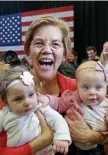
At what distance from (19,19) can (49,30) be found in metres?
6.52

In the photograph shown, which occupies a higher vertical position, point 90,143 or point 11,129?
point 11,129

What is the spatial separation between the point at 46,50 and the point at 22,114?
36 centimetres

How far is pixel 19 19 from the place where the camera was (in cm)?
794

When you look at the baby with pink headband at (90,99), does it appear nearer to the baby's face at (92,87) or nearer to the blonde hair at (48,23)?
the baby's face at (92,87)

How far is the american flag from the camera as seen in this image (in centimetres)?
766

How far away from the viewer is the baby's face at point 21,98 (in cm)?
133

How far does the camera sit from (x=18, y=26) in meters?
7.93

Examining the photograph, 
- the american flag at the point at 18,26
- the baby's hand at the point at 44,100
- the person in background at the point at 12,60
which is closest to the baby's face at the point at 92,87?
the baby's hand at the point at 44,100

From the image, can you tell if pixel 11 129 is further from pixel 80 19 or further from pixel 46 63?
pixel 80 19

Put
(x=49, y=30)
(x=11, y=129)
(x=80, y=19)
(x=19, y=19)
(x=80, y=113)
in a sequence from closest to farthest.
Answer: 1. (x=11, y=129)
2. (x=80, y=113)
3. (x=49, y=30)
4. (x=19, y=19)
5. (x=80, y=19)

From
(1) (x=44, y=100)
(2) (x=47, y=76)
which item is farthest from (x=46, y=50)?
(1) (x=44, y=100)

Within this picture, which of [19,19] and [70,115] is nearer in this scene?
[70,115]

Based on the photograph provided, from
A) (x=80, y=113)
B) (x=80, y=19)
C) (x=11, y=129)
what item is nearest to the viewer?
(x=11, y=129)

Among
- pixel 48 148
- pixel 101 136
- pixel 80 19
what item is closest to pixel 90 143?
pixel 101 136
